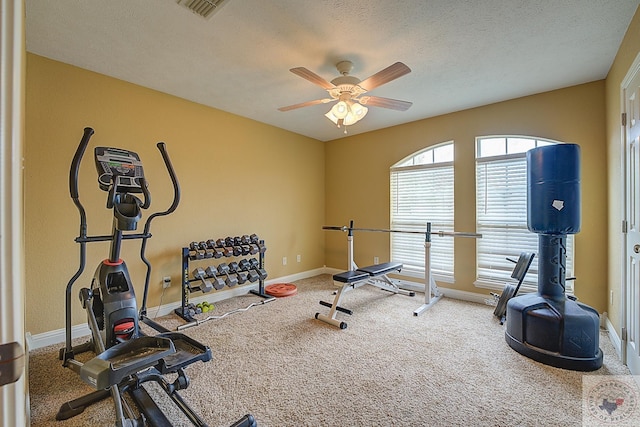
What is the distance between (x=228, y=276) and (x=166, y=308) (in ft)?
2.52

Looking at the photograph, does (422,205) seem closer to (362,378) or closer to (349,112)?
(349,112)

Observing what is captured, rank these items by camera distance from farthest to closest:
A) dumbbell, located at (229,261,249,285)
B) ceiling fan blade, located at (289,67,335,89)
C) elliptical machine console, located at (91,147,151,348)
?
dumbbell, located at (229,261,249,285)
ceiling fan blade, located at (289,67,335,89)
elliptical machine console, located at (91,147,151,348)

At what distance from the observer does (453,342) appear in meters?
2.63

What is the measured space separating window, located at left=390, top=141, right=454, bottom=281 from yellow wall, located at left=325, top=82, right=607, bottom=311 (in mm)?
130

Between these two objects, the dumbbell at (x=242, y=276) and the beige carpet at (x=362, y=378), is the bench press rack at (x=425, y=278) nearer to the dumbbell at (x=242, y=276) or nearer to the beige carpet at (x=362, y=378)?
the beige carpet at (x=362, y=378)

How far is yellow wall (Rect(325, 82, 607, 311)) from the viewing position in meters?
2.97

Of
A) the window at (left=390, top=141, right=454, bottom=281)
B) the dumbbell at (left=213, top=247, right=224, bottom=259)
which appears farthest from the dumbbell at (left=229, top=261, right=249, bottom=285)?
the window at (left=390, top=141, right=454, bottom=281)

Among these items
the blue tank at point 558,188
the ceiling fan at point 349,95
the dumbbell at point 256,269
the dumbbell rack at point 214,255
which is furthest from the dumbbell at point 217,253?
the blue tank at point 558,188

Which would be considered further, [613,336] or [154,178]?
[154,178]

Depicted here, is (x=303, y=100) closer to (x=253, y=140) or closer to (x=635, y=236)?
(x=253, y=140)

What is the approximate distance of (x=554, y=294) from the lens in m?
2.43

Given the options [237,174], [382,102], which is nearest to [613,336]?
[382,102]

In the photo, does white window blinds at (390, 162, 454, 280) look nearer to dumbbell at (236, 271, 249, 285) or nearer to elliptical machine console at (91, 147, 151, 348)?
dumbbell at (236, 271, 249, 285)

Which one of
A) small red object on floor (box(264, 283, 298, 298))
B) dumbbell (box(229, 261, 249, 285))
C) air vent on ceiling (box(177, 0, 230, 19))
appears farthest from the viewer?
small red object on floor (box(264, 283, 298, 298))
